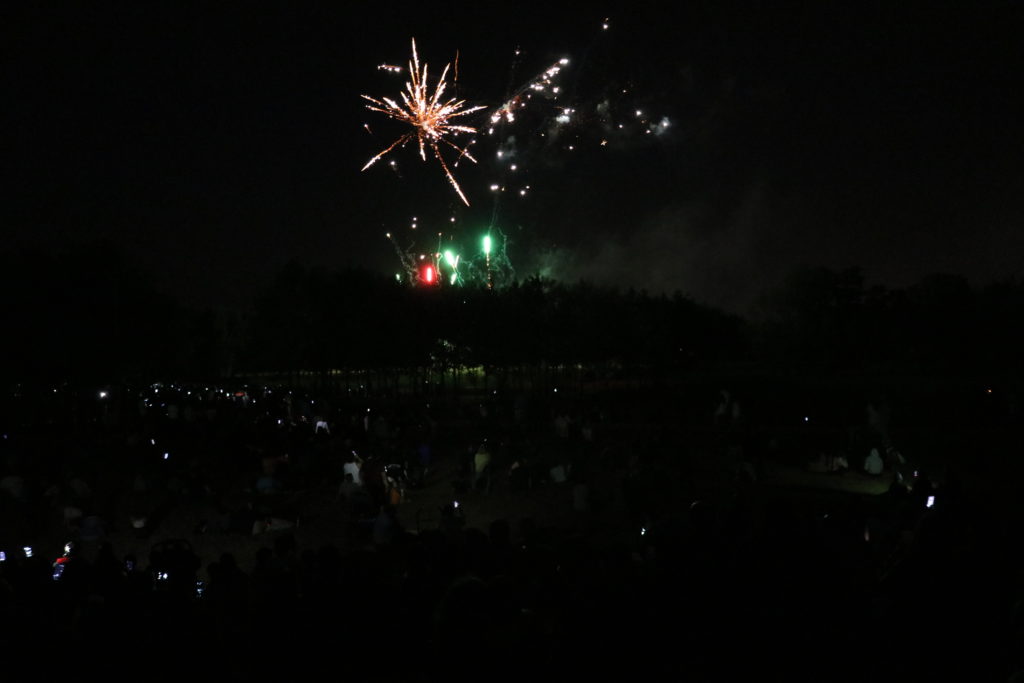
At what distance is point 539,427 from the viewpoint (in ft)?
79.3

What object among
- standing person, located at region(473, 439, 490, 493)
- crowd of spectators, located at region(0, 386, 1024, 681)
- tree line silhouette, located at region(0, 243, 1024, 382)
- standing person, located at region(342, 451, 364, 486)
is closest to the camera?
crowd of spectators, located at region(0, 386, 1024, 681)

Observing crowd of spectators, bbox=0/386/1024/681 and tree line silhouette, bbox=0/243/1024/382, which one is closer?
crowd of spectators, bbox=0/386/1024/681

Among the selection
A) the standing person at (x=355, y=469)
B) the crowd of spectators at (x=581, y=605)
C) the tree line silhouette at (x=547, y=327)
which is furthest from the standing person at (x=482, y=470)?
the tree line silhouette at (x=547, y=327)

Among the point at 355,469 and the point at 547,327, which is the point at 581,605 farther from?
the point at 547,327

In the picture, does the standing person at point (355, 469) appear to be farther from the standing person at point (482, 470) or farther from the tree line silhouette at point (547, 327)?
the tree line silhouette at point (547, 327)

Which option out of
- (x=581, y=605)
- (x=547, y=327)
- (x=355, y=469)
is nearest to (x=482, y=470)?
(x=355, y=469)

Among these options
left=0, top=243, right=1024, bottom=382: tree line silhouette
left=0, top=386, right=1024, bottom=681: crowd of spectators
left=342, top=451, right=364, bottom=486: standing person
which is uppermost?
left=0, top=243, right=1024, bottom=382: tree line silhouette

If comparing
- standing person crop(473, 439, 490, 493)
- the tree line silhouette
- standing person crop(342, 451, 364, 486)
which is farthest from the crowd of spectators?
the tree line silhouette

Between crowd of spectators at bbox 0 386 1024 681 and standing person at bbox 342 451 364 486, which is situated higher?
standing person at bbox 342 451 364 486

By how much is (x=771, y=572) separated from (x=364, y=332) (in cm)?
3685

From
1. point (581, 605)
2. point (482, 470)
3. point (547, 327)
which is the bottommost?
point (581, 605)

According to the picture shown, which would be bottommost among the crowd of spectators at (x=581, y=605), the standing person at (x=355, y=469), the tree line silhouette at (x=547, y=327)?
the crowd of spectators at (x=581, y=605)

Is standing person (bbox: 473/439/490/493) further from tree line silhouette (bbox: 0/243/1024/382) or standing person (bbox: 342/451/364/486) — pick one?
tree line silhouette (bbox: 0/243/1024/382)

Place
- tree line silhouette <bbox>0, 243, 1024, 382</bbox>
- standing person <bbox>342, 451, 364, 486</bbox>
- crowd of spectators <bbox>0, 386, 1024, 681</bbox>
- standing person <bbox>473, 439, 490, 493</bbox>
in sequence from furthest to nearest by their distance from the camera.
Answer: tree line silhouette <bbox>0, 243, 1024, 382</bbox>
standing person <bbox>473, 439, 490, 493</bbox>
standing person <bbox>342, 451, 364, 486</bbox>
crowd of spectators <bbox>0, 386, 1024, 681</bbox>
